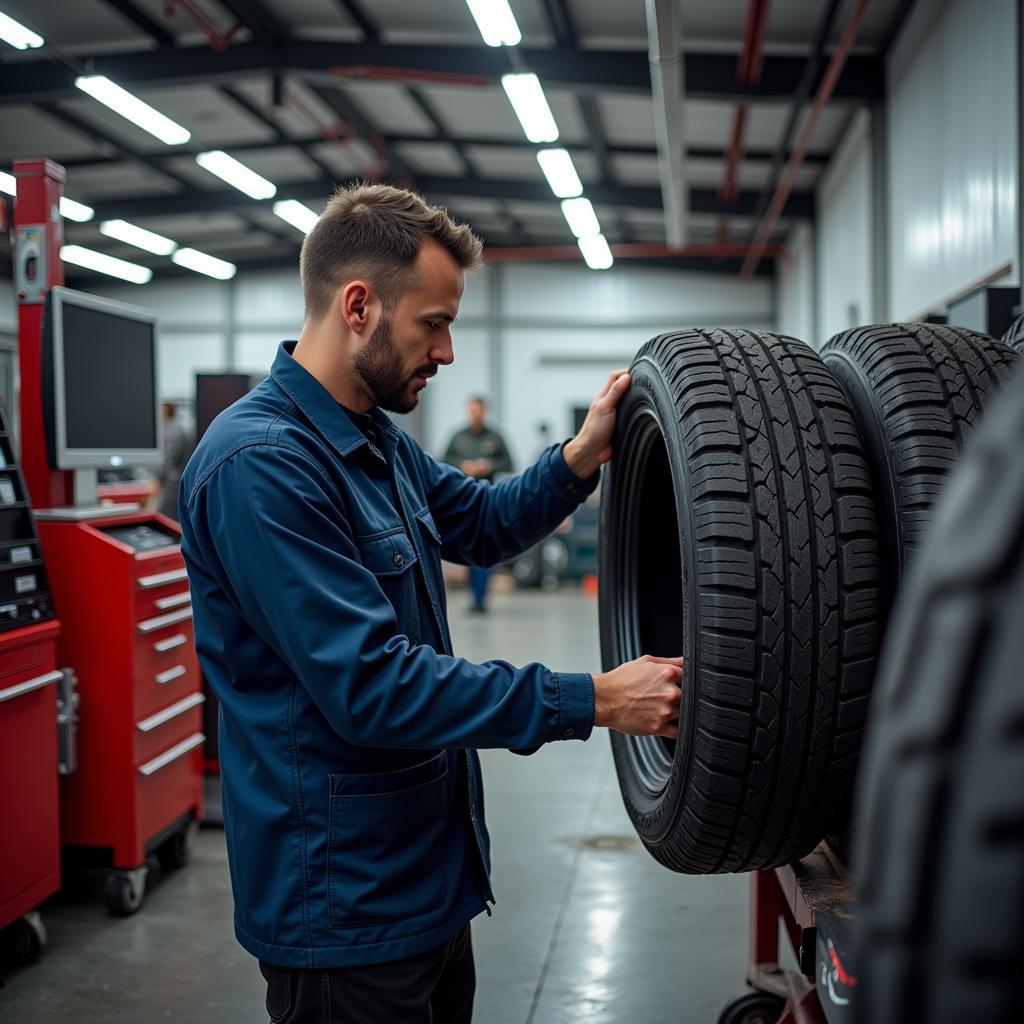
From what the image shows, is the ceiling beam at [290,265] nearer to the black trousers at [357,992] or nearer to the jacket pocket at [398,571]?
the jacket pocket at [398,571]

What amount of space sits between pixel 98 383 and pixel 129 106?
639 cm

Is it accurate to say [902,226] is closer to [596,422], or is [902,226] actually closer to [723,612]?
[596,422]

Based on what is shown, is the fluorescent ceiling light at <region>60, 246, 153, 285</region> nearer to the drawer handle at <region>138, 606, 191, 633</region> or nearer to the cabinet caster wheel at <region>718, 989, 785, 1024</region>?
the drawer handle at <region>138, 606, 191, 633</region>

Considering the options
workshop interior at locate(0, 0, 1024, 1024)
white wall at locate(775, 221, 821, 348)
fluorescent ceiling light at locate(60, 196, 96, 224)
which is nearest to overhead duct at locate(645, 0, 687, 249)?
workshop interior at locate(0, 0, 1024, 1024)

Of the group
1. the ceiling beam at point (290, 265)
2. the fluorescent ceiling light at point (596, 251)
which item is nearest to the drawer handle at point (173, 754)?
the fluorescent ceiling light at point (596, 251)

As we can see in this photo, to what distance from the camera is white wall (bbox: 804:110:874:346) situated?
8.91 metres

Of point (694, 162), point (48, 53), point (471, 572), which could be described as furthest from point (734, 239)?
point (48, 53)

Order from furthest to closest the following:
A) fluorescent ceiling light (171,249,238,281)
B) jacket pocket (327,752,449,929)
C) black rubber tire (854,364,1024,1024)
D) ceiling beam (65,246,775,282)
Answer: ceiling beam (65,246,775,282) < fluorescent ceiling light (171,249,238,281) < jacket pocket (327,752,449,929) < black rubber tire (854,364,1024,1024)

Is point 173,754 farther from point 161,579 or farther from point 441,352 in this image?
point 441,352

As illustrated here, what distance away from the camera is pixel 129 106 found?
887cm

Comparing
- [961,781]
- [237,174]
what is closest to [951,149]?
[961,781]

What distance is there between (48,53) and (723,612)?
8.67 m

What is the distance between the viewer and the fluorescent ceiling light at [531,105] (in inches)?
331

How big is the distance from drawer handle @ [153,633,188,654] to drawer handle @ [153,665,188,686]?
7cm
